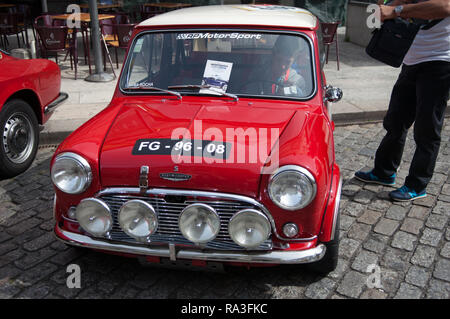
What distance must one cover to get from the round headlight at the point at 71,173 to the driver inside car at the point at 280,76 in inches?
56.5

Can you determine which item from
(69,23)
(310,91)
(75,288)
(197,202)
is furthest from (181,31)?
(69,23)

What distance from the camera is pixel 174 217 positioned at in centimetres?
292

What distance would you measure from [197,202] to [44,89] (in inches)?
131

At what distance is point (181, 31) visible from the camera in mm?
3889

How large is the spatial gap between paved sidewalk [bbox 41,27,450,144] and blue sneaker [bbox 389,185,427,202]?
2.42m

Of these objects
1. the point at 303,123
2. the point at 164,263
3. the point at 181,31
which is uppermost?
the point at 181,31

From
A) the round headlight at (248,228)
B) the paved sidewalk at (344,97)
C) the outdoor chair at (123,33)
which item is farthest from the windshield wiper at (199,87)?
the outdoor chair at (123,33)

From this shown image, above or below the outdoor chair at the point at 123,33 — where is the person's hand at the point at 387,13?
above

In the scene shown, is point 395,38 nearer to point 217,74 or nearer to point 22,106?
point 217,74

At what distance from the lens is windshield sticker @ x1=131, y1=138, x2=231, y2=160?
2.92 m

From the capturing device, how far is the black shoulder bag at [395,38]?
12.8 ft

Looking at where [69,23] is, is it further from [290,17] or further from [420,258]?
[420,258]

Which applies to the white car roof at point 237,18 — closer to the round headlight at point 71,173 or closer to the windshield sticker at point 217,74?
the windshield sticker at point 217,74

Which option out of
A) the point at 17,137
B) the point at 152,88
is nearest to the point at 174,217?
the point at 152,88
